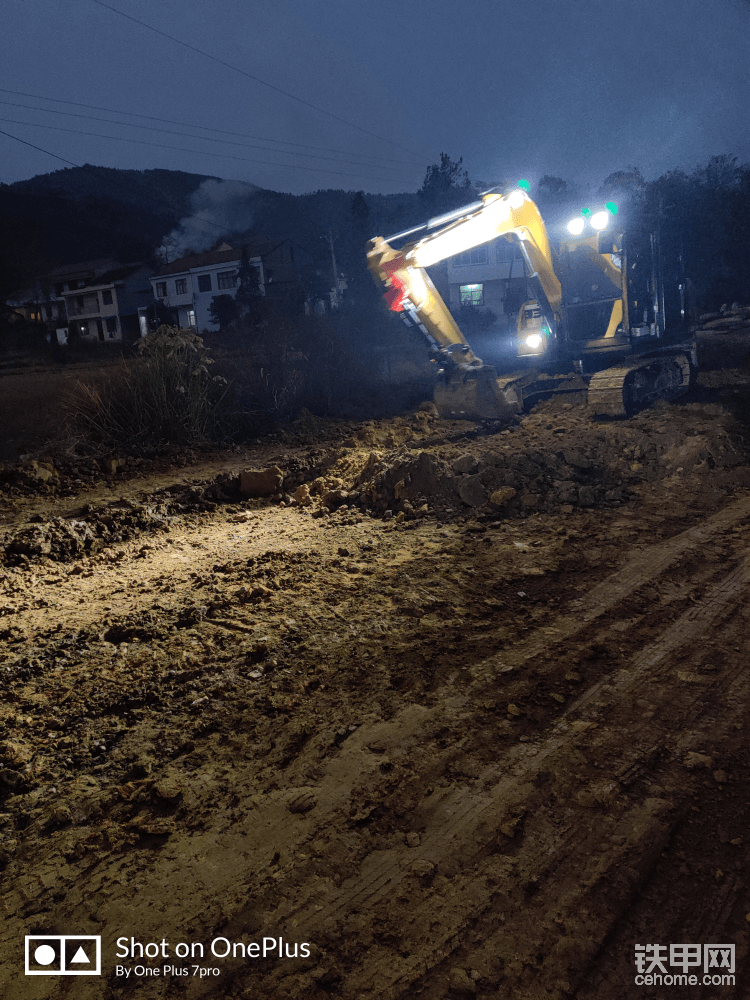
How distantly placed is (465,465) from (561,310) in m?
6.61

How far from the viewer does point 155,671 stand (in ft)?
12.7

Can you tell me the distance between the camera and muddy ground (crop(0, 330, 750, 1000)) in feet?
7.10

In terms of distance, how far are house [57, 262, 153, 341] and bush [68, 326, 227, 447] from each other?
4352cm

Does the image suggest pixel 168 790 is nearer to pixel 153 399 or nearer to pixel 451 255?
pixel 153 399

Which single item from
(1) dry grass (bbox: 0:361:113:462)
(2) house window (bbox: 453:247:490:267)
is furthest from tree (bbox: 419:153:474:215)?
(1) dry grass (bbox: 0:361:113:462)

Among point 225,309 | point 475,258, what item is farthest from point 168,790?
point 475,258

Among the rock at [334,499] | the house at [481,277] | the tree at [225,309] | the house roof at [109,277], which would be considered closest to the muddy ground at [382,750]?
the rock at [334,499]

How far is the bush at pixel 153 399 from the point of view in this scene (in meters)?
10.4

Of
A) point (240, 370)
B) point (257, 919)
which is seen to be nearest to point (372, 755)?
point (257, 919)

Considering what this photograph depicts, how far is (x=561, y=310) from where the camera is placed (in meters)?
12.4

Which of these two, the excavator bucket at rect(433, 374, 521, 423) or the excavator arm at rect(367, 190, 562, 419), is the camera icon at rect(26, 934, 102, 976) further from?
the excavator bucket at rect(433, 374, 521, 423)

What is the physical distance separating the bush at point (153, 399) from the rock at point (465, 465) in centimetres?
528

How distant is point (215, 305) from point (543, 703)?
39.7 m

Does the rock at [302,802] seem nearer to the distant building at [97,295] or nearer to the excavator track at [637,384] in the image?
the excavator track at [637,384]
